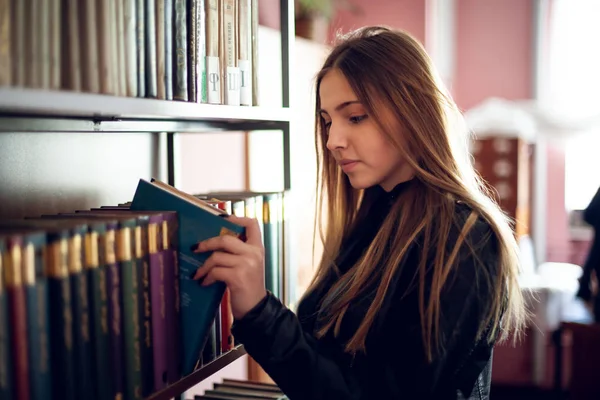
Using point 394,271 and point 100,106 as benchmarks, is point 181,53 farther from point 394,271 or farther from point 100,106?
point 394,271

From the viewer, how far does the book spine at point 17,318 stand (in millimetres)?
762

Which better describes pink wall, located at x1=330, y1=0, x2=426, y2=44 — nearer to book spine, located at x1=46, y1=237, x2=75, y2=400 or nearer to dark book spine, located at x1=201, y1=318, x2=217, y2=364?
dark book spine, located at x1=201, y1=318, x2=217, y2=364

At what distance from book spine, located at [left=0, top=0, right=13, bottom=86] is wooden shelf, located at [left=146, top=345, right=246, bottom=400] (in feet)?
1.67

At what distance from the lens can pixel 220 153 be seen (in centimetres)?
206

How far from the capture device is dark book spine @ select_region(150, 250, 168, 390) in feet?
3.22

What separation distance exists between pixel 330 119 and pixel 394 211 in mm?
227

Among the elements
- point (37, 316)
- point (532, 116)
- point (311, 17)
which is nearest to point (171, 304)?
point (37, 316)

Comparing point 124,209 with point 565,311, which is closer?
point 124,209

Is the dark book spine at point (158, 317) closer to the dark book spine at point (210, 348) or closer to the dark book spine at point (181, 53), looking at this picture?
the dark book spine at point (210, 348)

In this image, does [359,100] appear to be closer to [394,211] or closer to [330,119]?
[330,119]

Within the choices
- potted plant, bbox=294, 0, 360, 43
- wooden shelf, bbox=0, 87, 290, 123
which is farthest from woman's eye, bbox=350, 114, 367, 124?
potted plant, bbox=294, 0, 360, 43

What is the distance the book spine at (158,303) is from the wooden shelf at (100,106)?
0.18 metres

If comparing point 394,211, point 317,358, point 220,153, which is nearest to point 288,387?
point 317,358

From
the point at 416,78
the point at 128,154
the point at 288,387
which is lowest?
the point at 288,387
